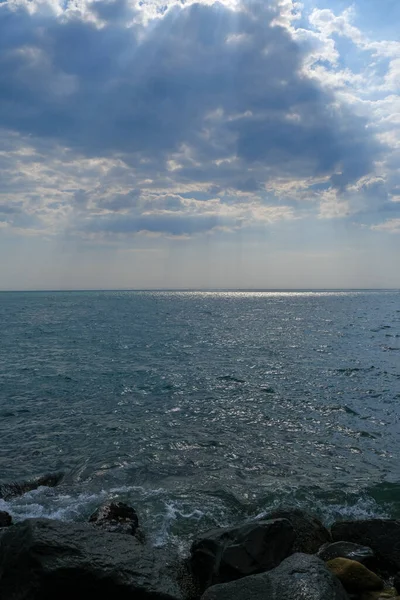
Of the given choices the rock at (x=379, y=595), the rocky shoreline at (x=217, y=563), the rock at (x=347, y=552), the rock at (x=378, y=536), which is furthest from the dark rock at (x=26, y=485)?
the rock at (x=379, y=595)

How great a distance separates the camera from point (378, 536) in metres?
11.2

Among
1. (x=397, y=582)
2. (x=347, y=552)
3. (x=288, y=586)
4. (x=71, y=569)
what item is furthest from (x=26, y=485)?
(x=397, y=582)

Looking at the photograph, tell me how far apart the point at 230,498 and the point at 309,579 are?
7096 mm

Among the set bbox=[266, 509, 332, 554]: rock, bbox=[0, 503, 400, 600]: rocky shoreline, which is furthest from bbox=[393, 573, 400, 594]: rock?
bbox=[266, 509, 332, 554]: rock

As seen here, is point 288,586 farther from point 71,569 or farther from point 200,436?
point 200,436

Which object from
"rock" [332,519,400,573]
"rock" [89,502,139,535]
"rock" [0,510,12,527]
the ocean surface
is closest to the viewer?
"rock" [332,519,400,573]

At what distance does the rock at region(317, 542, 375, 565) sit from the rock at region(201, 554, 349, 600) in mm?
2564

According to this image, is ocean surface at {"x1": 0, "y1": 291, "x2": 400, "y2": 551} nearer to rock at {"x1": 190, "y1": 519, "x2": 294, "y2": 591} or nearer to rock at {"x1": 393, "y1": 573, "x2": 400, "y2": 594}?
rock at {"x1": 190, "y1": 519, "x2": 294, "y2": 591}

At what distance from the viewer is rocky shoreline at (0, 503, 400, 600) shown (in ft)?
25.9

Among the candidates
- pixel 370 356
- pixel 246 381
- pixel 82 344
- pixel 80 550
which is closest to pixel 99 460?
pixel 80 550

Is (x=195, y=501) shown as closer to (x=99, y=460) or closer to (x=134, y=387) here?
(x=99, y=460)

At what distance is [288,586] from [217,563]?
8.09 feet

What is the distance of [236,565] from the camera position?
30.6 feet

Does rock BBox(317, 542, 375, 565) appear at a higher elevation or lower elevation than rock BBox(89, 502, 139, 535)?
higher
